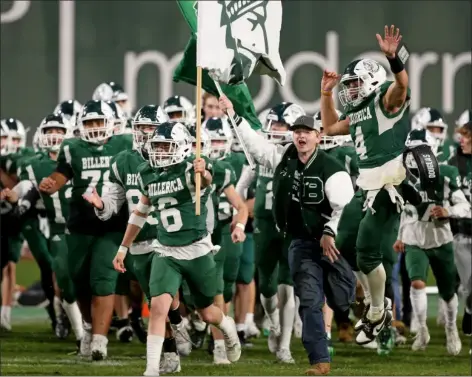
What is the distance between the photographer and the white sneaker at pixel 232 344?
39.8ft

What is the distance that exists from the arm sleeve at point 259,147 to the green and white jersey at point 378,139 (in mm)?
1045

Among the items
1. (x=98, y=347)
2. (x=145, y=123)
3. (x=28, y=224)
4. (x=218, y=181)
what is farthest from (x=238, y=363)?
(x=28, y=224)

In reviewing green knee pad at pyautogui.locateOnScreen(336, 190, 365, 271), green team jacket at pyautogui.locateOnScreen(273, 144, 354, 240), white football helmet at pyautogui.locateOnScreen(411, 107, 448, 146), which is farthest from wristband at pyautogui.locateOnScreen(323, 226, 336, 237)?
white football helmet at pyautogui.locateOnScreen(411, 107, 448, 146)

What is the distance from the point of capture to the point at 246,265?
1448 cm

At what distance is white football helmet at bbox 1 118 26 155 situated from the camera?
1573 centimetres

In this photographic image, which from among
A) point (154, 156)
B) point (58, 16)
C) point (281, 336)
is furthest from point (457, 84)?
point (154, 156)

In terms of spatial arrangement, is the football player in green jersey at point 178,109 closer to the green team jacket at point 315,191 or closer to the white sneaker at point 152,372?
the green team jacket at point 315,191

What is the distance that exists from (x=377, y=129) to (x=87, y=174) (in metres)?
3.15

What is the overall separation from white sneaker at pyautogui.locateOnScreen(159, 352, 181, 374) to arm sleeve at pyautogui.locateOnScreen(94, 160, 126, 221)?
1.20 m

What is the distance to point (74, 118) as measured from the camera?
586 inches

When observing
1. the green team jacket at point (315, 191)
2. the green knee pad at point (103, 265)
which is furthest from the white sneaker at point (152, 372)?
the green knee pad at point (103, 265)

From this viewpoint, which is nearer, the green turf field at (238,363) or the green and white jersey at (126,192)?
the green turf field at (238,363)

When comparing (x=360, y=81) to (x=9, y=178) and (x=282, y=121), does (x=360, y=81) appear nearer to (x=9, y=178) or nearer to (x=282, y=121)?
(x=282, y=121)

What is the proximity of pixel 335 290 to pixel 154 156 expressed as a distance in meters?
1.71
